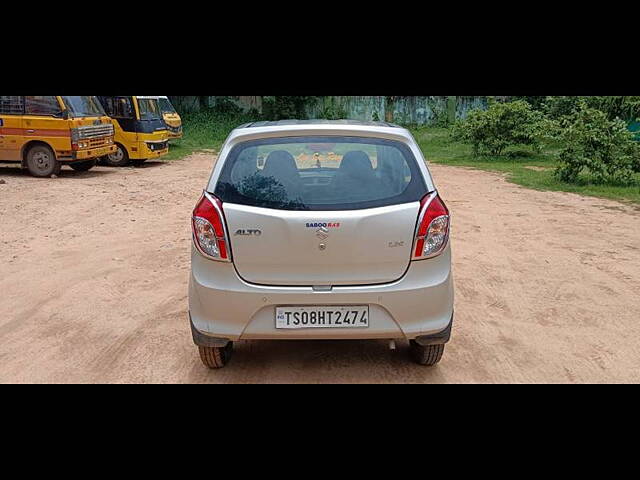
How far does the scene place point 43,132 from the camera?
13797mm

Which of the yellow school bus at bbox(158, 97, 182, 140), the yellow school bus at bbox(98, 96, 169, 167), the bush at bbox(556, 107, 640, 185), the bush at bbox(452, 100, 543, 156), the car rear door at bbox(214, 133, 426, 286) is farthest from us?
the yellow school bus at bbox(158, 97, 182, 140)

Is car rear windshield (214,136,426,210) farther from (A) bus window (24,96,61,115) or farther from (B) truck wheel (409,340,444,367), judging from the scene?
(A) bus window (24,96,61,115)

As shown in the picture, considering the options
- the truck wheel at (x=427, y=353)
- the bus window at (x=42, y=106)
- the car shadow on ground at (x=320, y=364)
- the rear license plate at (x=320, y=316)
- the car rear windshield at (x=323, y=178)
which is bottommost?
the car shadow on ground at (x=320, y=364)

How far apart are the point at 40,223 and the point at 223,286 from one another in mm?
6622

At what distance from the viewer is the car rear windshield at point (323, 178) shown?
3670 mm

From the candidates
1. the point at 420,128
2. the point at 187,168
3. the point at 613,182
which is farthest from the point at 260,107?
the point at 613,182

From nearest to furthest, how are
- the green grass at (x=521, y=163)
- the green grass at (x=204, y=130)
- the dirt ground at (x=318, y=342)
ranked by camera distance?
the dirt ground at (x=318, y=342), the green grass at (x=521, y=163), the green grass at (x=204, y=130)

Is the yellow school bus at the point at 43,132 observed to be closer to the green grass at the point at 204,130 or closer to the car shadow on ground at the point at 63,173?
the car shadow on ground at the point at 63,173

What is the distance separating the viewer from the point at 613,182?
494 inches

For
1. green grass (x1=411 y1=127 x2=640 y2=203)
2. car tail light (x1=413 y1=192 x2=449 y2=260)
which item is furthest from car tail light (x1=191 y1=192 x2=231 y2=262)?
green grass (x1=411 y1=127 x2=640 y2=203)

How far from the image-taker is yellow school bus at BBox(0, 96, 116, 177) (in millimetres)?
13695

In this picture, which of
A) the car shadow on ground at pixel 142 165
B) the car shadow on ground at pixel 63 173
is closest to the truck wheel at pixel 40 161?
the car shadow on ground at pixel 63 173

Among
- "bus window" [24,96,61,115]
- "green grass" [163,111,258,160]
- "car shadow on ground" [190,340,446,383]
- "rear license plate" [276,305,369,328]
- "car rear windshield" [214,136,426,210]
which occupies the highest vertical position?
"car rear windshield" [214,136,426,210]
